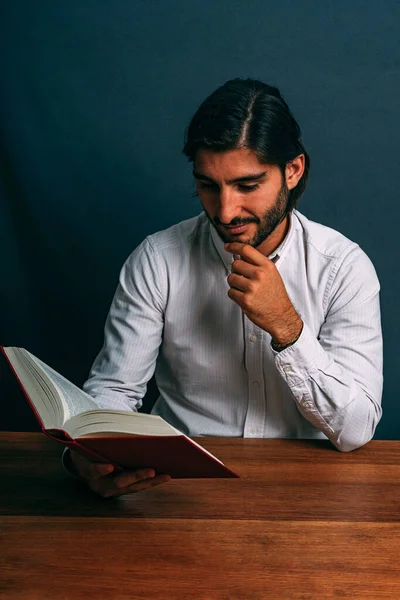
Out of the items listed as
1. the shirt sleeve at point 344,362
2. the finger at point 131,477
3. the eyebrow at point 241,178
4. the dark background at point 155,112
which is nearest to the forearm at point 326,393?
the shirt sleeve at point 344,362

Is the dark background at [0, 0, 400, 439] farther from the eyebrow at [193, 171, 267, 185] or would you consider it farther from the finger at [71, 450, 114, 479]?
the finger at [71, 450, 114, 479]

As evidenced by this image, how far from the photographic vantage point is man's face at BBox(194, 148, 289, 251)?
5.19ft

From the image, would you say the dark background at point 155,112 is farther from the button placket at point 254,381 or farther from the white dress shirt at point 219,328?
the button placket at point 254,381

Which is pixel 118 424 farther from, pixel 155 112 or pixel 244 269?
pixel 155 112

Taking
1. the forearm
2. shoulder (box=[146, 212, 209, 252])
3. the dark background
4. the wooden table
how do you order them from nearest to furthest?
the wooden table → the forearm → shoulder (box=[146, 212, 209, 252]) → the dark background

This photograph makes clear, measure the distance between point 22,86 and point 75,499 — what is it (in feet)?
4.53

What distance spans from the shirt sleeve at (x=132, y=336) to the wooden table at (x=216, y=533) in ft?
0.99

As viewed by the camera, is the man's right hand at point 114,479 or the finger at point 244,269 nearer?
the man's right hand at point 114,479

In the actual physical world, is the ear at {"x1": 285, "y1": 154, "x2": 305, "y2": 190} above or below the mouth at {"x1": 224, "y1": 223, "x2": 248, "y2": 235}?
above

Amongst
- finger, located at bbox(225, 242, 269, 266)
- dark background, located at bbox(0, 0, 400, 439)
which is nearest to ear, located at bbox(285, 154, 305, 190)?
finger, located at bbox(225, 242, 269, 266)

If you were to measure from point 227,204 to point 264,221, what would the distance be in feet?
0.36

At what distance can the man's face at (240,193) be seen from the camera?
1582mm

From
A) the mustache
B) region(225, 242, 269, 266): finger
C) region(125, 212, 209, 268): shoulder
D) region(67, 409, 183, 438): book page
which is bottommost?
region(67, 409, 183, 438): book page

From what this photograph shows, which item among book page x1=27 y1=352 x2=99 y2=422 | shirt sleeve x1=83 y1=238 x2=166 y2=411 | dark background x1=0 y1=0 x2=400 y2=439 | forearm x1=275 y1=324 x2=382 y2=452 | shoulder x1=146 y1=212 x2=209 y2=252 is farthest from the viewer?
dark background x1=0 y1=0 x2=400 y2=439
